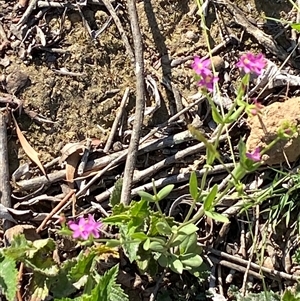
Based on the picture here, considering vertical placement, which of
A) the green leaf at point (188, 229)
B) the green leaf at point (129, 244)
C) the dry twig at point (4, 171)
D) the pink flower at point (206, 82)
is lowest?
the green leaf at point (129, 244)

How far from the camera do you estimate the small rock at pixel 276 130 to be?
2.43m

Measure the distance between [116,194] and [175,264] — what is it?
352 millimetres

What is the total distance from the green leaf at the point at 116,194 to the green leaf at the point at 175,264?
0.30 meters

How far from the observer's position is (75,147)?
249 cm

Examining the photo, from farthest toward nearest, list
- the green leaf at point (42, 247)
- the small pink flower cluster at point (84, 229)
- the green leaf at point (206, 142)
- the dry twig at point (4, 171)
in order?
1. the dry twig at point (4, 171)
2. the green leaf at point (42, 247)
3. the small pink flower cluster at point (84, 229)
4. the green leaf at point (206, 142)

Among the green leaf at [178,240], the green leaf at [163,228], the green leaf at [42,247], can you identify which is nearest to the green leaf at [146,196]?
the green leaf at [163,228]

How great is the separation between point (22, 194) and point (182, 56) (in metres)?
0.87

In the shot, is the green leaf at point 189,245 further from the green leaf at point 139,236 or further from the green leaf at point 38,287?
the green leaf at point 38,287

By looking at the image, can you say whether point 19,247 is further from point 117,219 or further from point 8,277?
point 117,219

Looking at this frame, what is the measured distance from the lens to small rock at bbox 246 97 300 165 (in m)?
2.43

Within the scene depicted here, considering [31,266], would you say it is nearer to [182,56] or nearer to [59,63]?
[59,63]

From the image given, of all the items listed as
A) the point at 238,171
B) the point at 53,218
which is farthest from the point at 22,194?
the point at 238,171

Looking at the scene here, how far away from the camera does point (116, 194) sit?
237cm

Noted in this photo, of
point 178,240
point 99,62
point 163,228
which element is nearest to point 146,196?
point 163,228
